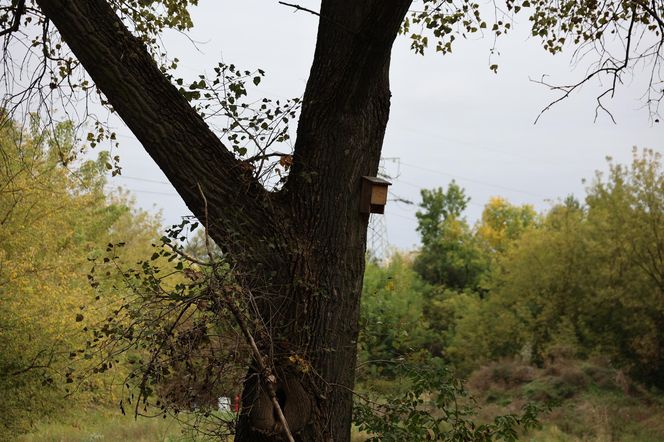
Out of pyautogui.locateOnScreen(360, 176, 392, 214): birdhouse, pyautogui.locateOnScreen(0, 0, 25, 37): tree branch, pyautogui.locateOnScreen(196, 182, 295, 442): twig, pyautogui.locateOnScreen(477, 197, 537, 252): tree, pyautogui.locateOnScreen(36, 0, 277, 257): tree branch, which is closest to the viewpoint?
pyautogui.locateOnScreen(196, 182, 295, 442): twig

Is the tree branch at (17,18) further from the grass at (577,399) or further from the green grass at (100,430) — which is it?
the grass at (577,399)

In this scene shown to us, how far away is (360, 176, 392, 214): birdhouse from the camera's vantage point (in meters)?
4.50

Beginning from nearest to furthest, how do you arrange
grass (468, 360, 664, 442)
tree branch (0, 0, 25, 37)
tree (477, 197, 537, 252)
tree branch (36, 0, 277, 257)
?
tree branch (36, 0, 277, 257)
tree branch (0, 0, 25, 37)
grass (468, 360, 664, 442)
tree (477, 197, 537, 252)

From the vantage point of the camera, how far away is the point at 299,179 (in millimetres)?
4520

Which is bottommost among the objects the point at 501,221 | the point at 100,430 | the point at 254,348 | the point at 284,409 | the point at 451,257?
the point at 100,430

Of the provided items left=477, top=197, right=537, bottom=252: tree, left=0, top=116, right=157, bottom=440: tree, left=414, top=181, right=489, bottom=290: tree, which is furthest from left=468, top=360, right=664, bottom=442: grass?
left=477, top=197, right=537, bottom=252: tree

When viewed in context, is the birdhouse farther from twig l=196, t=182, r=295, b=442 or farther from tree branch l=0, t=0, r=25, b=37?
tree branch l=0, t=0, r=25, b=37

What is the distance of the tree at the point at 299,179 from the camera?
14.0 ft

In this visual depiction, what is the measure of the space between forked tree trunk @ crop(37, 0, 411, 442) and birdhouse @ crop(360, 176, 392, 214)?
42 mm

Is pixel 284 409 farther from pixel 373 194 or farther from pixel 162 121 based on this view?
pixel 162 121

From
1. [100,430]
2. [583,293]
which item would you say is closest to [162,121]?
[100,430]

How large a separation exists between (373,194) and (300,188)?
1.35 feet

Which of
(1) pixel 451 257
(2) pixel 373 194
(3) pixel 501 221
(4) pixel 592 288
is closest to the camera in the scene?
(2) pixel 373 194

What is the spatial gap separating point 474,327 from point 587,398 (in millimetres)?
7156
